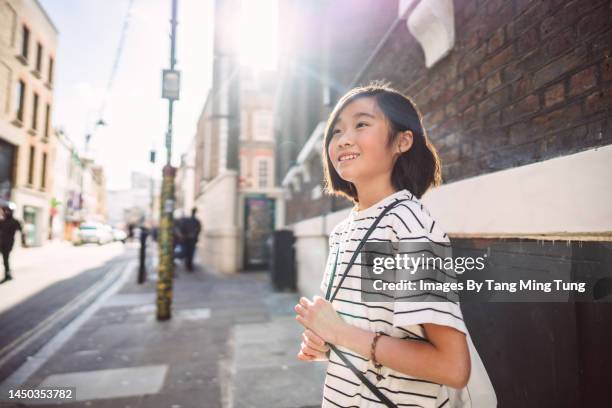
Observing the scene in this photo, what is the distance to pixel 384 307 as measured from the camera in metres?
0.99

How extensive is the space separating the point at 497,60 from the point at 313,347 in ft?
6.06

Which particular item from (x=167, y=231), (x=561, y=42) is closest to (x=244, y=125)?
(x=167, y=231)

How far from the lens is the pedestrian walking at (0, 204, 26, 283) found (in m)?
2.11

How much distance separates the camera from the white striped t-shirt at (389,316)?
879 millimetres

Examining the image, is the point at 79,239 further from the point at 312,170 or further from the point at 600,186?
the point at 312,170

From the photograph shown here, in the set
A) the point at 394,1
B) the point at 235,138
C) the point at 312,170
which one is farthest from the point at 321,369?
the point at 235,138

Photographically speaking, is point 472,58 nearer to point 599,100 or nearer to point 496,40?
point 496,40

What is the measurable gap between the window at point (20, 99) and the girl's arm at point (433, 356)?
2.80 metres

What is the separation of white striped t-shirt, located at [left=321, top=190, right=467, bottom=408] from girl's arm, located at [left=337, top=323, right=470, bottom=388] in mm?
36

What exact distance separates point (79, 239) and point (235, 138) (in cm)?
986

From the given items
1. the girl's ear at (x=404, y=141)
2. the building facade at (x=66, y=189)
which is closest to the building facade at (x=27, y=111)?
the building facade at (x=66, y=189)

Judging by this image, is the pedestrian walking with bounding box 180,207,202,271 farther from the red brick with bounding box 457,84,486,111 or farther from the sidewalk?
the red brick with bounding box 457,84,486,111

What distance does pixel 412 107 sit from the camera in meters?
1.23

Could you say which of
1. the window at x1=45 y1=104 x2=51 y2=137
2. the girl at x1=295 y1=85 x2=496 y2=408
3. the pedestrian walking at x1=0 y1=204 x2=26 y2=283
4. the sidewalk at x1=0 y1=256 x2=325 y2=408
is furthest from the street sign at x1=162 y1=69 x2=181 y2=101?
the girl at x1=295 y1=85 x2=496 y2=408
